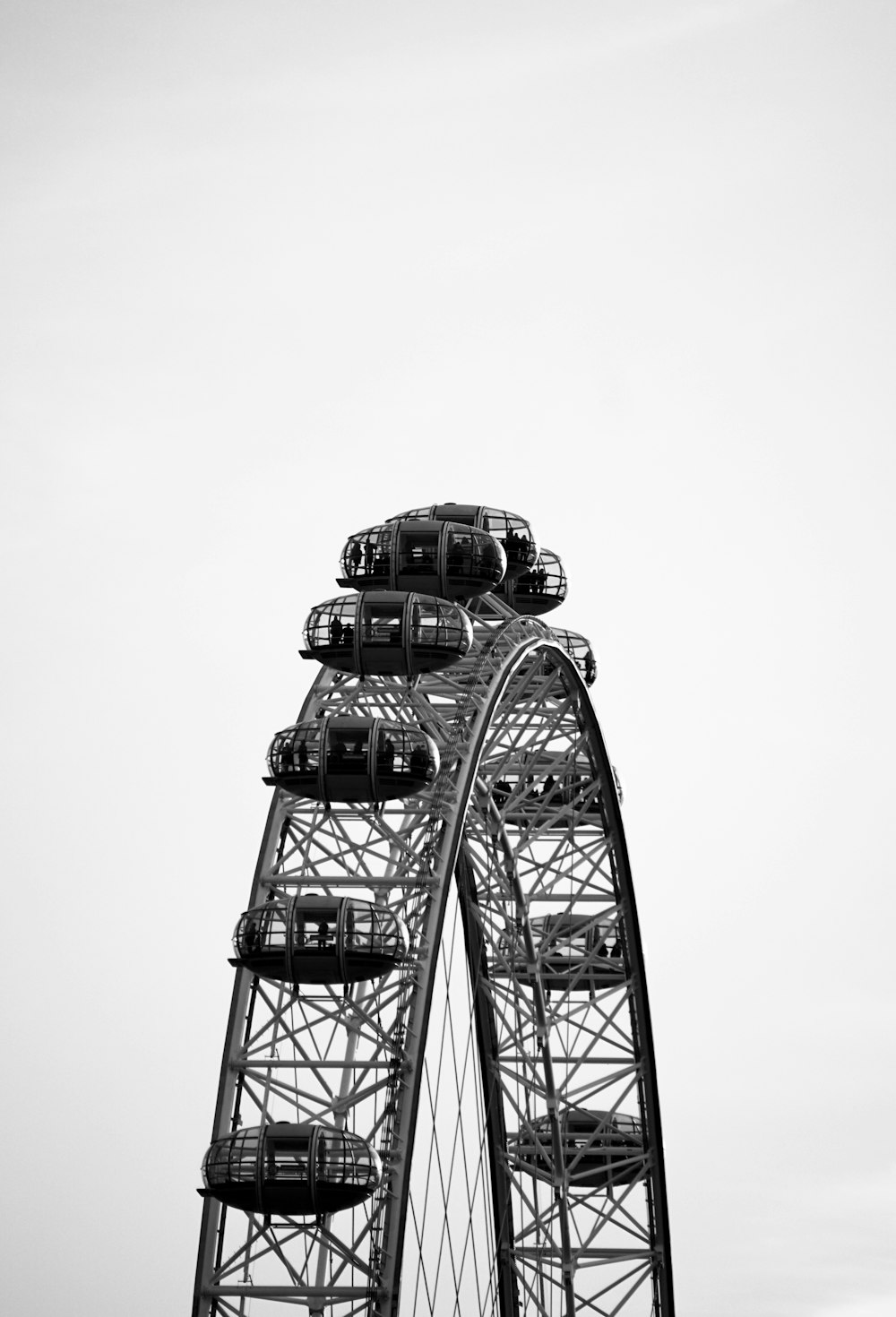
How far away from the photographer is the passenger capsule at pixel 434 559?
48656 millimetres

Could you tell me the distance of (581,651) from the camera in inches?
2235

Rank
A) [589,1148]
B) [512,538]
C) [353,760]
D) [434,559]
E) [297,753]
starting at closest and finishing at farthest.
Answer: [353,760], [297,753], [434,559], [512,538], [589,1148]

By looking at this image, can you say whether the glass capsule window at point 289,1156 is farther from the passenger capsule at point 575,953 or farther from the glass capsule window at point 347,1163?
the passenger capsule at point 575,953

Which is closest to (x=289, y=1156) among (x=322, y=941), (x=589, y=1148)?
(x=322, y=941)

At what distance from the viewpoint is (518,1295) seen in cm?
5738

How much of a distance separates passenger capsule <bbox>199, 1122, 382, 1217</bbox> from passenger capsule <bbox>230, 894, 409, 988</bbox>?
10.0 feet

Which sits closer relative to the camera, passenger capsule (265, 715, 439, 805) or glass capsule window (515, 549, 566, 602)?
passenger capsule (265, 715, 439, 805)

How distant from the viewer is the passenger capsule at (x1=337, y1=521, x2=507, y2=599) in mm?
48656

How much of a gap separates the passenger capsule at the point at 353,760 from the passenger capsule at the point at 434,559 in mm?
4793

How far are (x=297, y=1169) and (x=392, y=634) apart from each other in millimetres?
10673

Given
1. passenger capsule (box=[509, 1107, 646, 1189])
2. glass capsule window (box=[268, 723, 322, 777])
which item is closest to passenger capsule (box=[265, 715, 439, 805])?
glass capsule window (box=[268, 723, 322, 777])

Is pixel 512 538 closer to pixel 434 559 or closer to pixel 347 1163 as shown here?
pixel 434 559

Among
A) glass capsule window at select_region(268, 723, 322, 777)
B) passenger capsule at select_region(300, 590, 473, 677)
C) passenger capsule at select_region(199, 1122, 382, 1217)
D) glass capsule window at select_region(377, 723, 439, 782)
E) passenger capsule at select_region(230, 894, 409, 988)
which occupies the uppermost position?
passenger capsule at select_region(300, 590, 473, 677)

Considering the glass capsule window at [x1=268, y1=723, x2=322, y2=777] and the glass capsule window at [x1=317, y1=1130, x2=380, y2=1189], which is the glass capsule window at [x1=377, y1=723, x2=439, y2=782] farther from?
the glass capsule window at [x1=317, y1=1130, x2=380, y2=1189]
